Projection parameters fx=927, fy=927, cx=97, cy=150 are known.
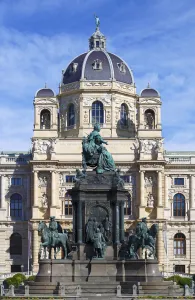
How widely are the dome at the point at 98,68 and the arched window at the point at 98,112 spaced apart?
3.91 meters

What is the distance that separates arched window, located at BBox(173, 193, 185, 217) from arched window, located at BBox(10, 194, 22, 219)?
2098 centimetres

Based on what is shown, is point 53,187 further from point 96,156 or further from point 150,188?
point 96,156

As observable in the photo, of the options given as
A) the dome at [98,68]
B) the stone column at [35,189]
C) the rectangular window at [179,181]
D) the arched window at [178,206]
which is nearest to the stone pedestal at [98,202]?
the stone column at [35,189]

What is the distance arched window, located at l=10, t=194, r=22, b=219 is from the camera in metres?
126

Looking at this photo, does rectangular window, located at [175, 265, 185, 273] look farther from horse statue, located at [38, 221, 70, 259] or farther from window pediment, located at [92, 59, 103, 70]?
horse statue, located at [38, 221, 70, 259]

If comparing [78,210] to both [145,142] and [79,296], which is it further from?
[145,142]

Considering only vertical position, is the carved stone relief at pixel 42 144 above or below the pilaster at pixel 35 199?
above

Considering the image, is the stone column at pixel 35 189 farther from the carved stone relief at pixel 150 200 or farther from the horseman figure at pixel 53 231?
the horseman figure at pixel 53 231

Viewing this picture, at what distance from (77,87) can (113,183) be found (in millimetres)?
71139

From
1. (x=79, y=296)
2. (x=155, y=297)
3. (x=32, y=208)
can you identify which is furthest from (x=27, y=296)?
(x=32, y=208)

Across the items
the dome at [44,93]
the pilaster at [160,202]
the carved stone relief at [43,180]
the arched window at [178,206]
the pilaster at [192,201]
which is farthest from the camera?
the dome at [44,93]

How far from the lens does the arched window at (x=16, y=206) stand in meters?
126

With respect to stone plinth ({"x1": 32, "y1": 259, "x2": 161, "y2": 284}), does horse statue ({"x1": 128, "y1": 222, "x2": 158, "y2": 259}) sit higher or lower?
higher

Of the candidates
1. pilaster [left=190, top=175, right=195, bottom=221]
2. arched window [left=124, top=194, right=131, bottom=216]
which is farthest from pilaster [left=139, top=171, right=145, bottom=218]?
pilaster [left=190, top=175, right=195, bottom=221]
